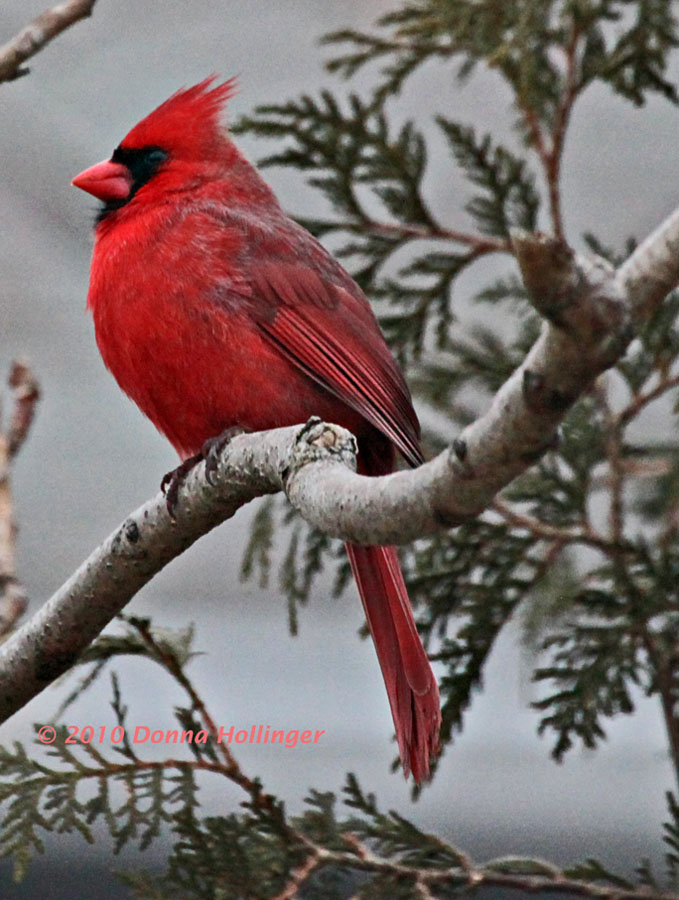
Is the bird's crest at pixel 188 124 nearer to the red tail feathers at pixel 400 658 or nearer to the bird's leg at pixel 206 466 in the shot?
the bird's leg at pixel 206 466

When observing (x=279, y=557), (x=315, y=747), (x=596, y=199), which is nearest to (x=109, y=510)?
(x=279, y=557)

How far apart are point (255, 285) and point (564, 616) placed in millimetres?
1096

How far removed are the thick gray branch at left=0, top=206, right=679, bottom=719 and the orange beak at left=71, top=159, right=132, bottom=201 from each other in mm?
765

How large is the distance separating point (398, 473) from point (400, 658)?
83 centimetres

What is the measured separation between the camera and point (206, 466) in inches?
64.7

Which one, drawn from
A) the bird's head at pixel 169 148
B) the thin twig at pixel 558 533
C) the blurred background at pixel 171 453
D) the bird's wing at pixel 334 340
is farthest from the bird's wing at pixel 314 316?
the blurred background at pixel 171 453

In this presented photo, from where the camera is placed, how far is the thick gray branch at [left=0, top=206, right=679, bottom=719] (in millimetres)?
857

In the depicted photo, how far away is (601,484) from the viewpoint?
2.79m

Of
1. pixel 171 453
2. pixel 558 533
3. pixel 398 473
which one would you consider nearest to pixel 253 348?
pixel 558 533

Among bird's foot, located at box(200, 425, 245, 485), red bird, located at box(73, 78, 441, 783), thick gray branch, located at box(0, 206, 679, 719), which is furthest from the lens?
red bird, located at box(73, 78, 441, 783)

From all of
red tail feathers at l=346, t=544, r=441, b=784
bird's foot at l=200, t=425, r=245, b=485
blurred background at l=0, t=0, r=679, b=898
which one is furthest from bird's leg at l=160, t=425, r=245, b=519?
blurred background at l=0, t=0, r=679, b=898

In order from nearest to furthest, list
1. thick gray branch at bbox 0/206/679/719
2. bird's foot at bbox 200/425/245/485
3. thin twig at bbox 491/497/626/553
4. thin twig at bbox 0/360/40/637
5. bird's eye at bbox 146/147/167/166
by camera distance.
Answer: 1. thick gray branch at bbox 0/206/679/719
2. bird's foot at bbox 200/425/245/485
3. thin twig at bbox 0/360/40/637
4. thin twig at bbox 491/497/626/553
5. bird's eye at bbox 146/147/167/166

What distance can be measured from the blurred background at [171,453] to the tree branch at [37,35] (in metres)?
1.84

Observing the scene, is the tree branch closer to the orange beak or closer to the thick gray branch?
the orange beak
